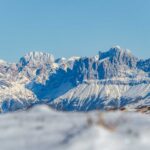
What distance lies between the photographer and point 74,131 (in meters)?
9.95

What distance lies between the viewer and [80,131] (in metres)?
9.84

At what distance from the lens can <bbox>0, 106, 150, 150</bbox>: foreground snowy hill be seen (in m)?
9.53

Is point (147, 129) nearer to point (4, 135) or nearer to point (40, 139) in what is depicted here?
point (40, 139)

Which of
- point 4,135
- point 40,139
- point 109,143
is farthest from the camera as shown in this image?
→ point 4,135

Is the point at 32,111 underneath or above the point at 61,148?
above


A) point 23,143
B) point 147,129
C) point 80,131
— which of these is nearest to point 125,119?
point 147,129

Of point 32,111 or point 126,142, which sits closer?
point 126,142

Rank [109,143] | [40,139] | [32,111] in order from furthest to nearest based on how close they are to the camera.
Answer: [32,111] < [40,139] < [109,143]

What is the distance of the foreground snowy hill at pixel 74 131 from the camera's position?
9531mm

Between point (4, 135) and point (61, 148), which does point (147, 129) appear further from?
point (4, 135)

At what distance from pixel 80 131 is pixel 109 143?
658 mm

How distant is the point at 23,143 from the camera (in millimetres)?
10133

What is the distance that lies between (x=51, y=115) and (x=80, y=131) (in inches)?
65.1

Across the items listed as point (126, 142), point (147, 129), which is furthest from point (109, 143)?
point (147, 129)
